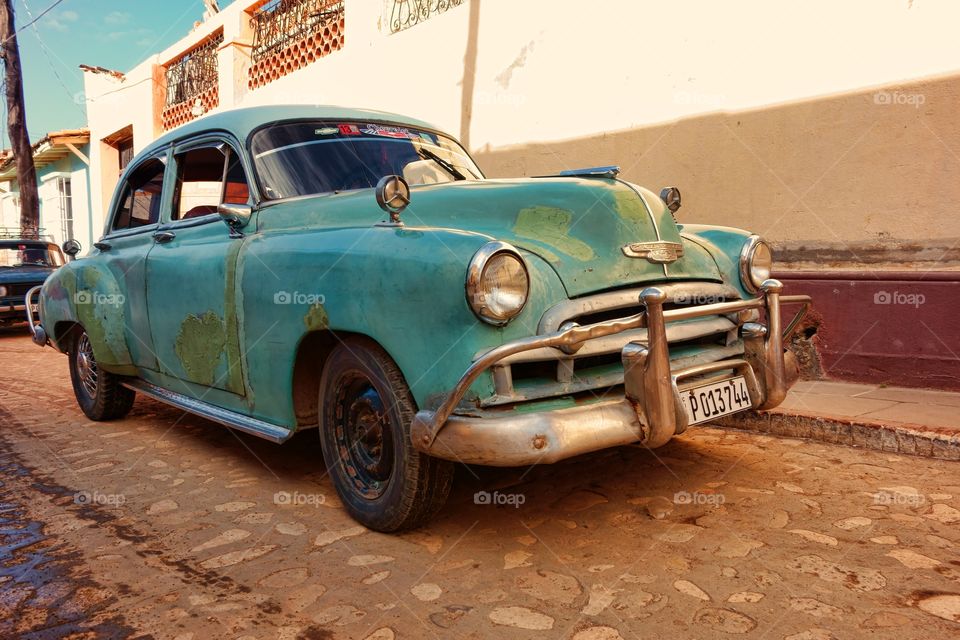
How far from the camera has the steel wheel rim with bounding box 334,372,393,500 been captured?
8.95 ft

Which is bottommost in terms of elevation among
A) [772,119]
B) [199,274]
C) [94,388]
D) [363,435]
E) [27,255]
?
[94,388]

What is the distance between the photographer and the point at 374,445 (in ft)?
9.18

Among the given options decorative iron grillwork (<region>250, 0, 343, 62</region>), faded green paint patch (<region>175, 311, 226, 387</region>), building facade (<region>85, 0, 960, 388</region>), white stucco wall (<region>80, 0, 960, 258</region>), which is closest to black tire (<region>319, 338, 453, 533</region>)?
faded green paint patch (<region>175, 311, 226, 387</region>)

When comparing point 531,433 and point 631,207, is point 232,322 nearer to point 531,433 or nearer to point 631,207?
point 531,433

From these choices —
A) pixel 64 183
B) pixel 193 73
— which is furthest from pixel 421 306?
pixel 64 183

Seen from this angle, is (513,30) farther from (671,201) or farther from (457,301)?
(457,301)

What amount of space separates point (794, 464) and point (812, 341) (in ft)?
5.84

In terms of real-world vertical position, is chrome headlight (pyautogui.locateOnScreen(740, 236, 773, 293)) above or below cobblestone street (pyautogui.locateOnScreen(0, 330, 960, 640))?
above

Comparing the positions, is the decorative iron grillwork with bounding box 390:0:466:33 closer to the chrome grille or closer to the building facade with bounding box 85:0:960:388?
the building facade with bounding box 85:0:960:388

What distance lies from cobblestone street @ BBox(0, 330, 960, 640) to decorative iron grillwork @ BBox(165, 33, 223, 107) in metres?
11.2

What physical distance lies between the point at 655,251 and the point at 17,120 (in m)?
18.3

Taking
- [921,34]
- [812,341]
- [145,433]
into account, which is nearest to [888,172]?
[921,34]

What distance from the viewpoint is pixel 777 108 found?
17.2 ft

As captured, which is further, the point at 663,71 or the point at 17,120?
the point at 17,120
